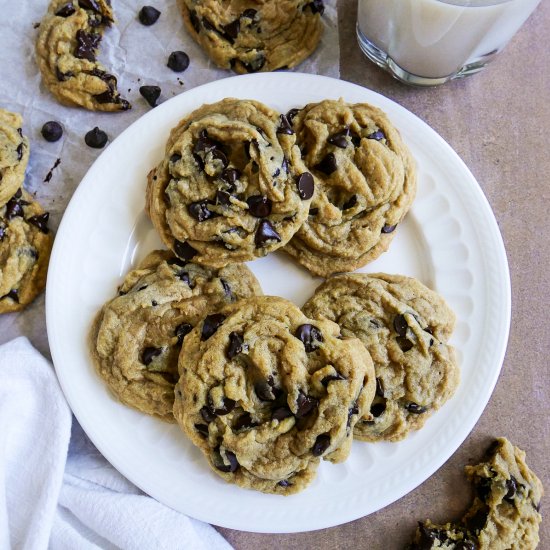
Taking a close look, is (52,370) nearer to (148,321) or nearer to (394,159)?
(148,321)

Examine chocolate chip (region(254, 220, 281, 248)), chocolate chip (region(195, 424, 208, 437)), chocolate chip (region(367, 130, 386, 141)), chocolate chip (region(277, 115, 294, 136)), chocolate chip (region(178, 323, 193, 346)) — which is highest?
chocolate chip (region(367, 130, 386, 141))

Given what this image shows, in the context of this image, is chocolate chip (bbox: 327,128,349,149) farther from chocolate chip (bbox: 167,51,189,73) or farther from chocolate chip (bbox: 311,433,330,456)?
chocolate chip (bbox: 311,433,330,456)

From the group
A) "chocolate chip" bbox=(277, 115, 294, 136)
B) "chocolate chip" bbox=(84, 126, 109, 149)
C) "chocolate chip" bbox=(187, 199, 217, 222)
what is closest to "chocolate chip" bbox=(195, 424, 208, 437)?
"chocolate chip" bbox=(187, 199, 217, 222)

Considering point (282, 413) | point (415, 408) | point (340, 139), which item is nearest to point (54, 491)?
point (282, 413)

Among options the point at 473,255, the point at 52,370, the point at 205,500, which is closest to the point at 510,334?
the point at 473,255

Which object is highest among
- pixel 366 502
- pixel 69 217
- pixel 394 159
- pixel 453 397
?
pixel 394 159

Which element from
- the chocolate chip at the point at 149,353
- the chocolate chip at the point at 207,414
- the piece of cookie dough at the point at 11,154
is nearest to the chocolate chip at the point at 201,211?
the chocolate chip at the point at 149,353
